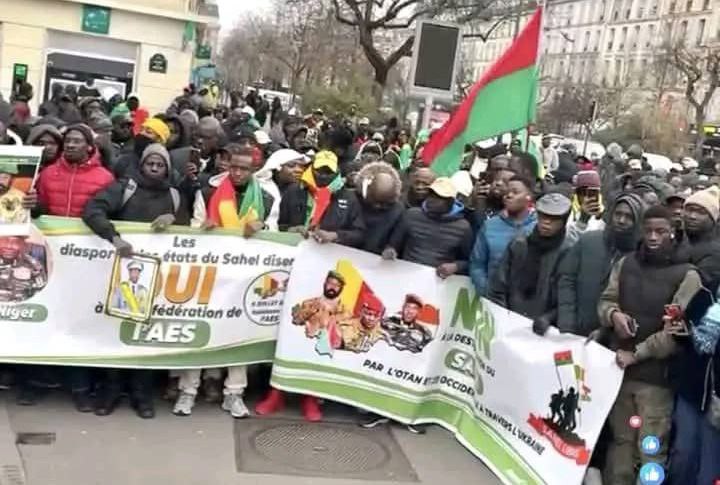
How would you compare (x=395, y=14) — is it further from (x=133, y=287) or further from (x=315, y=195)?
(x=133, y=287)

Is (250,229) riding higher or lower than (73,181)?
lower

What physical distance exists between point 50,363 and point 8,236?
0.81m

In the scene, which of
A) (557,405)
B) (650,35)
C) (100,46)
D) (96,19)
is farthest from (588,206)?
(650,35)

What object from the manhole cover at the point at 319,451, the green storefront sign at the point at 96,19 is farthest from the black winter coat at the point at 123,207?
the green storefront sign at the point at 96,19

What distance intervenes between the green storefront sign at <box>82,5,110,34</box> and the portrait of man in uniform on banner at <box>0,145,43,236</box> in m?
20.9

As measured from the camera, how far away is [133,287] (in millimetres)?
6371

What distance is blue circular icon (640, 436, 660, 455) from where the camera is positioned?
17.6ft

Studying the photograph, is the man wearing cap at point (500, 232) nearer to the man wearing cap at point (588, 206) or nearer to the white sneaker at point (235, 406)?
the man wearing cap at point (588, 206)

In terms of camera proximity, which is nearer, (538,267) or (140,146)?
(538,267)

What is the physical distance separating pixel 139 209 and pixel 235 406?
1.39 meters

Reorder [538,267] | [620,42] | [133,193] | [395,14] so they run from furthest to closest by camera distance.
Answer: [620,42], [395,14], [133,193], [538,267]

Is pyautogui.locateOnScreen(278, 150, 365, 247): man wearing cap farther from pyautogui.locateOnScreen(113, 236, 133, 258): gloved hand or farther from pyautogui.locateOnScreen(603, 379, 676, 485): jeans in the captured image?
pyautogui.locateOnScreen(603, 379, 676, 485): jeans

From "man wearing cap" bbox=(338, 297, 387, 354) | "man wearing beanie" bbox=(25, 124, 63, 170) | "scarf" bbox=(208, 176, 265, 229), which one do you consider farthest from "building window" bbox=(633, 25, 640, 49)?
"man wearing beanie" bbox=(25, 124, 63, 170)

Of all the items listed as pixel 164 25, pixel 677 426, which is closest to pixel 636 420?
pixel 677 426
